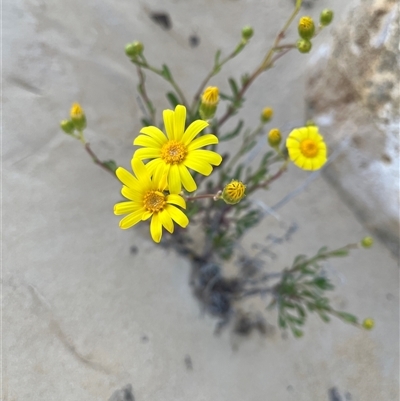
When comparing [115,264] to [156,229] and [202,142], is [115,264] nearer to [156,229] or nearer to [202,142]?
[156,229]

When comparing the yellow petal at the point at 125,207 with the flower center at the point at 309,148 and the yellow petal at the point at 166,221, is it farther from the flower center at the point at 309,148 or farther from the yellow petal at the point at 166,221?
the flower center at the point at 309,148

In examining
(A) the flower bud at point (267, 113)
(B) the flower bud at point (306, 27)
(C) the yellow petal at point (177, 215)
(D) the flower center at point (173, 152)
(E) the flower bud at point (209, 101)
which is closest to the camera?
(C) the yellow petal at point (177, 215)

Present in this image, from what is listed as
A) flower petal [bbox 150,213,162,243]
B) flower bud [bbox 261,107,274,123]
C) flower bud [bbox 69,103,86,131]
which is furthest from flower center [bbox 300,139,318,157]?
flower bud [bbox 69,103,86,131]

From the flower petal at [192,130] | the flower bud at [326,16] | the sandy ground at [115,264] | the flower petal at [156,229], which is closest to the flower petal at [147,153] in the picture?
the flower petal at [192,130]

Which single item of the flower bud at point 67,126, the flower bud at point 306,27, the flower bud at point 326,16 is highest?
the flower bud at point 326,16

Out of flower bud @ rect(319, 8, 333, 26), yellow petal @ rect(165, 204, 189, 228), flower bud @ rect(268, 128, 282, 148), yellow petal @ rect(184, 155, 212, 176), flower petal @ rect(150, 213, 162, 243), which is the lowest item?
flower petal @ rect(150, 213, 162, 243)

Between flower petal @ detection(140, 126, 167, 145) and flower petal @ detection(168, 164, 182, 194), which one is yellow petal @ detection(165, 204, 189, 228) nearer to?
flower petal @ detection(168, 164, 182, 194)

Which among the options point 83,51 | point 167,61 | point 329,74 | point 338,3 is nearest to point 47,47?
point 83,51
